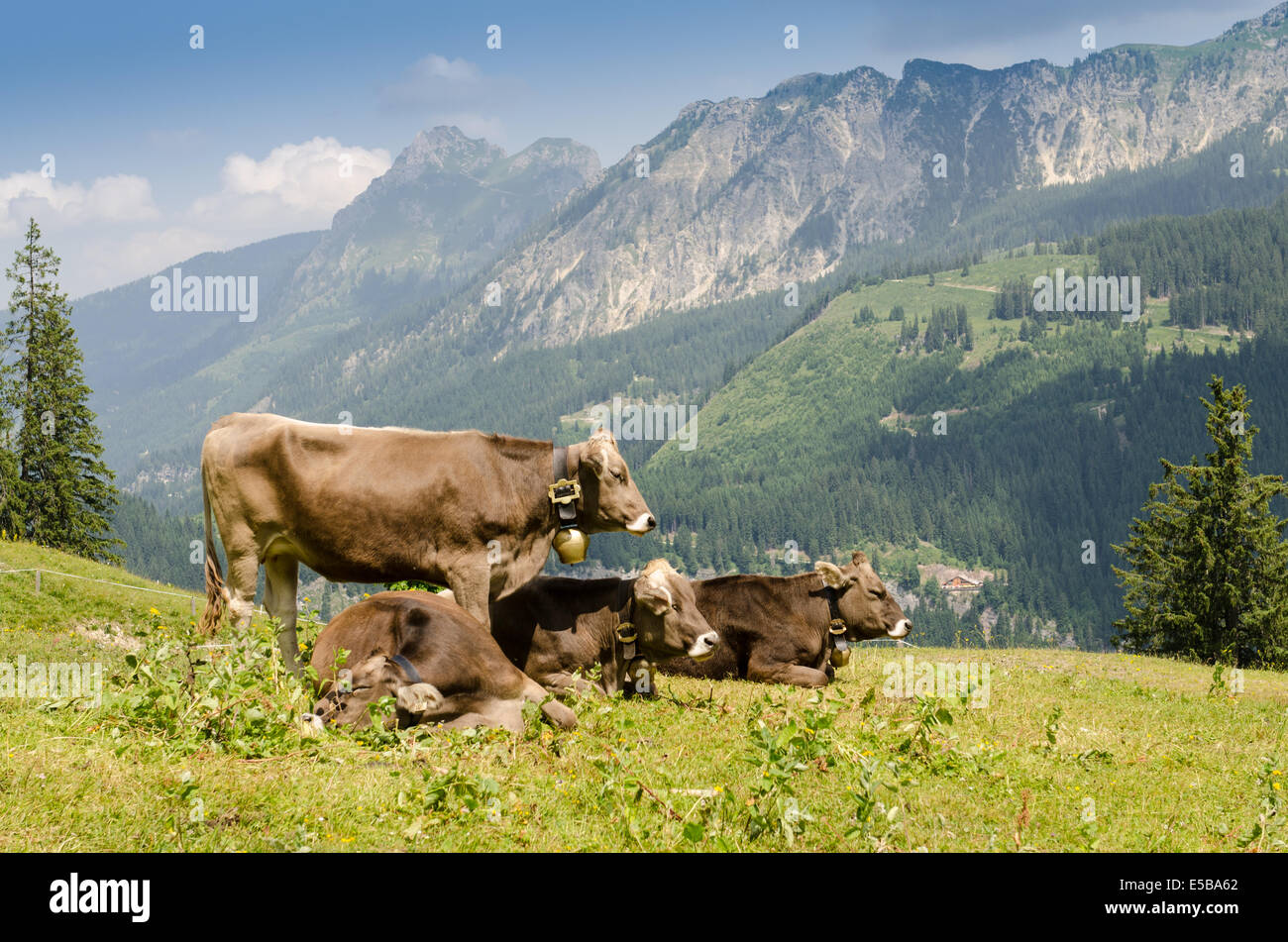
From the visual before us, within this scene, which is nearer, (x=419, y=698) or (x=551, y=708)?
(x=419, y=698)

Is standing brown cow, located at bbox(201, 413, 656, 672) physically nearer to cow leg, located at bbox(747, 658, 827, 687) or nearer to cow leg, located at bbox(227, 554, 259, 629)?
cow leg, located at bbox(227, 554, 259, 629)

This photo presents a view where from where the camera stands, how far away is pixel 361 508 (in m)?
11.5

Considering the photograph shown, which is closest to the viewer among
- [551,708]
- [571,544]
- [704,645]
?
[551,708]

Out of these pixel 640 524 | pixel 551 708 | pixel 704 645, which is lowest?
pixel 551 708

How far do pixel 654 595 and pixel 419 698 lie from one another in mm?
4327

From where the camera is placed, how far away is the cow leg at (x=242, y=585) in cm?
1166

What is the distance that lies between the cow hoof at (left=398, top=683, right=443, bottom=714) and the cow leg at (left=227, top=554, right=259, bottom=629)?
296cm

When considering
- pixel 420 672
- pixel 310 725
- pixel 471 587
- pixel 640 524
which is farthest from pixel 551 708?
pixel 640 524

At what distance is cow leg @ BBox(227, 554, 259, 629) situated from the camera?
11664 mm

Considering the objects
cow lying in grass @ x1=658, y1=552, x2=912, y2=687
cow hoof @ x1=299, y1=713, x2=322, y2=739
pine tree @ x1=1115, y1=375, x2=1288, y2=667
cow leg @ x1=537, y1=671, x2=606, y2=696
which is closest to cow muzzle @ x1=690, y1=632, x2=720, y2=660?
cow leg @ x1=537, y1=671, x2=606, y2=696

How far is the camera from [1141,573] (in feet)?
193

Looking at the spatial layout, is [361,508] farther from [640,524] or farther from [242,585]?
[640,524]
